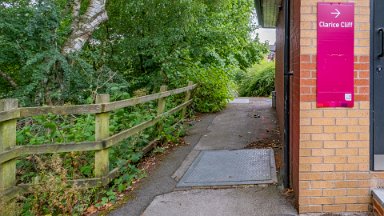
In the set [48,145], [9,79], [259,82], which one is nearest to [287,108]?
[48,145]

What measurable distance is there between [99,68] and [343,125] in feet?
22.6

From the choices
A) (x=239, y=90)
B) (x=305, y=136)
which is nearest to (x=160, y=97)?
(x=305, y=136)

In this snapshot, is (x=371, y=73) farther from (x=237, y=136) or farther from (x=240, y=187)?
(x=237, y=136)

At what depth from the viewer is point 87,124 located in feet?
16.1

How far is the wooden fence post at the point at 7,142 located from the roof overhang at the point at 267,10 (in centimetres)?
458

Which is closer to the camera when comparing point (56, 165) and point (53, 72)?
point (56, 165)

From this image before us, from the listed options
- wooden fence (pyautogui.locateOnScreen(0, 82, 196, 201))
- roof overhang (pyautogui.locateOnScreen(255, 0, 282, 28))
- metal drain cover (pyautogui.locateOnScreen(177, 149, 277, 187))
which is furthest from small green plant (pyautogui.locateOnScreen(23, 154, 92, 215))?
roof overhang (pyautogui.locateOnScreen(255, 0, 282, 28))

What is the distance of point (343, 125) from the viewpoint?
3152 mm

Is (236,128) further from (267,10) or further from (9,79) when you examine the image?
(9,79)

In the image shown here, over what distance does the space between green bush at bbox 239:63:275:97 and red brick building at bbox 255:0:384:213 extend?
537 inches

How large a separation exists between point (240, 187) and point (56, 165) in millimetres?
2031

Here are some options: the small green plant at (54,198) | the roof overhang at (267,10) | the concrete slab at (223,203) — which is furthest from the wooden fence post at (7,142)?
the roof overhang at (267,10)

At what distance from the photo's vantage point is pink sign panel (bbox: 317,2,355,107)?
10.0 feet

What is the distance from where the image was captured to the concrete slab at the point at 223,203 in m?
3.38
